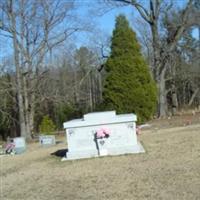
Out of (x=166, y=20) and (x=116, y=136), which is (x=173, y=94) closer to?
(x=166, y=20)

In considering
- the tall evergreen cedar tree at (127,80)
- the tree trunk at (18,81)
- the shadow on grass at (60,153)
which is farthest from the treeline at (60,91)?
the shadow on grass at (60,153)

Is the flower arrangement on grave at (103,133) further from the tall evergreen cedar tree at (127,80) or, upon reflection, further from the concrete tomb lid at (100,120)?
the tall evergreen cedar tree at (127,80)

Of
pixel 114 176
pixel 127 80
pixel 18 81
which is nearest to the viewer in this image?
pixel 114 176

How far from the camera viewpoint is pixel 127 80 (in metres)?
20.2

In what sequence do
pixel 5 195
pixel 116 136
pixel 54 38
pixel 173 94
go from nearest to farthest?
pixel 5 195 < pixel 116 136 < pixel 54 38 < pixel 173 94

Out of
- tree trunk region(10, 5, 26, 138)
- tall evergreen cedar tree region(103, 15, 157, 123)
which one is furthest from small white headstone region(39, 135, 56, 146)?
tree trunk region(10, 5, 26, 138)

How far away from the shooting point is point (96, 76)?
30906mm

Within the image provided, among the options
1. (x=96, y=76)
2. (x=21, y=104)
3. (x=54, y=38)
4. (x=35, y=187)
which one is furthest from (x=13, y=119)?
(x=35, y=187)

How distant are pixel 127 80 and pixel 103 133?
9.29m

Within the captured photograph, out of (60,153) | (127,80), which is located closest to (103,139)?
(60,153)

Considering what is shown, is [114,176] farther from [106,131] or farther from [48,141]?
[48,141]

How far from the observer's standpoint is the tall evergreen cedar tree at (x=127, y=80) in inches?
790

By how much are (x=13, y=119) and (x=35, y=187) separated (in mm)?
17436

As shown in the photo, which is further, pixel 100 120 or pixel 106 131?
pixel 100 120
